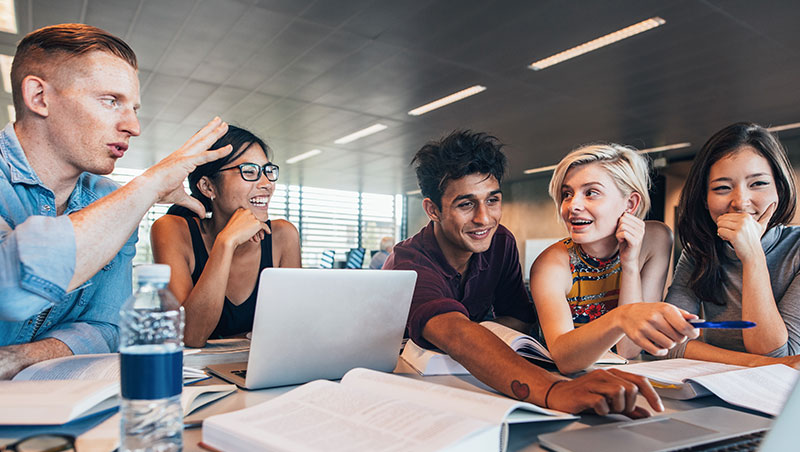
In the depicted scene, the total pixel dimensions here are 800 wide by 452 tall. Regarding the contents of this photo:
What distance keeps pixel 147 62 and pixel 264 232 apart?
3.95m

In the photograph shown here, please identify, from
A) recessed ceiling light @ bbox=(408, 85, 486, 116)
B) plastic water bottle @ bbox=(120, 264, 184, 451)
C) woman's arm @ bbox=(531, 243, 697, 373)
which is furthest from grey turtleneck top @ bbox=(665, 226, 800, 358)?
recessed ceiling light @ bbox=(408, 85, 486, 116)

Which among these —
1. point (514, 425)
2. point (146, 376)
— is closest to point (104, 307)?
point (146, 376)

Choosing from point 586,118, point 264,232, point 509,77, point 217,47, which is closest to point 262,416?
point 264,232

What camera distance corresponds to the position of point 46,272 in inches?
36.7

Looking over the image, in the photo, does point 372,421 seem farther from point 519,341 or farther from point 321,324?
point 519,341

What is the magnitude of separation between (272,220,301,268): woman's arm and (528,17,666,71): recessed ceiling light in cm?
346

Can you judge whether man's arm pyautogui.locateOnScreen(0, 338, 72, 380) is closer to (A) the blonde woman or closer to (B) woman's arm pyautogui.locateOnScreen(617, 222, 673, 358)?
(A) the blonde woman

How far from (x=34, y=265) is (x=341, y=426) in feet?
2.18

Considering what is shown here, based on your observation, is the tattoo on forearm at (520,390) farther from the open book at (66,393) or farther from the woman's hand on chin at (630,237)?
the woman's hand on chin at (630,237)

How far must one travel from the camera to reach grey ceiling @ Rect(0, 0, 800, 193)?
4.00 metres

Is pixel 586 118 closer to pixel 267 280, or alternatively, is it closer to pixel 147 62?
pixel 147 62

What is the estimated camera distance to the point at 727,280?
1.57m

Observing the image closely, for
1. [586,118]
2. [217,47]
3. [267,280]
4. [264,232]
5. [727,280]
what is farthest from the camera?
[586,118]

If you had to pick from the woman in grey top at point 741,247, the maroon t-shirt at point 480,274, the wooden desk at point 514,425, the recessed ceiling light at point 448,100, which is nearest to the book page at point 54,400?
the wooden desk at point 514,425
